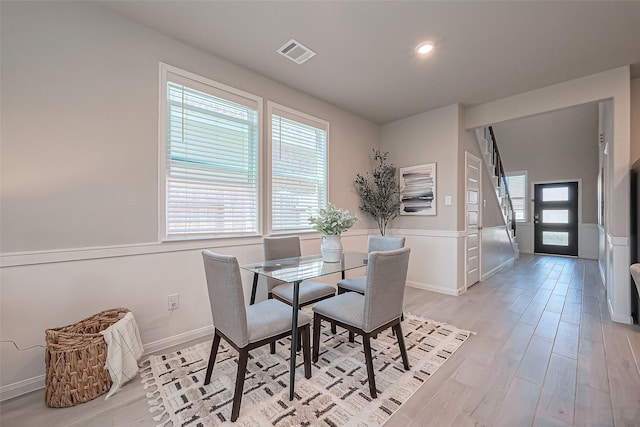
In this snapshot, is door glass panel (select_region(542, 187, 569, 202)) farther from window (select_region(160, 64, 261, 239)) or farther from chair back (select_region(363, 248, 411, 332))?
window (select_region(160, 64, 261, 239))

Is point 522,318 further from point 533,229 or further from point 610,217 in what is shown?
point 533,229

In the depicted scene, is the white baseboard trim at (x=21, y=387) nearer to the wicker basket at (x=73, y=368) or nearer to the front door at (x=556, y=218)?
the wicker basket at (x=73, y=368)

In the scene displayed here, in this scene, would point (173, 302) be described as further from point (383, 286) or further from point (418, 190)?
point (418, 190)

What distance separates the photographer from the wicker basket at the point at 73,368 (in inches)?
60.1

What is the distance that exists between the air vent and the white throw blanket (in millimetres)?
2590

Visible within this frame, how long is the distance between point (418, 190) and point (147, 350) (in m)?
3.84


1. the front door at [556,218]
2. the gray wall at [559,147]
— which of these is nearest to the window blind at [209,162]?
the gray wall at [559,147]

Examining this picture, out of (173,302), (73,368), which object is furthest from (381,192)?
(73,368)

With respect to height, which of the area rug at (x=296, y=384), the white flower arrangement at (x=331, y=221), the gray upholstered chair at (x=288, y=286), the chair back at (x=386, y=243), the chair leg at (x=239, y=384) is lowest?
the area rug at (x=296, y=384)

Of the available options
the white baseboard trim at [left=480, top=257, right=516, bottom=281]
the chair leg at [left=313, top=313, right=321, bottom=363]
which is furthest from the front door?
the chair leg at [left=313, top=313, right=321, bottom=363]

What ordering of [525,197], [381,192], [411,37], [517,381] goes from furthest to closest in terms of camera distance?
[525,197], [381,192], [411,37], [517,381]

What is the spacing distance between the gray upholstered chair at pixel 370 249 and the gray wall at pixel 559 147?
4.90 meters

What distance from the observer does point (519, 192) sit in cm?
726

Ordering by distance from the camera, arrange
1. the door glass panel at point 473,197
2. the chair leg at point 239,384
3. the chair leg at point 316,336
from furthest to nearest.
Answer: the door glass panel at point 473,197 → the chair leg at point 316,336 → the chair leg at point 239,384
